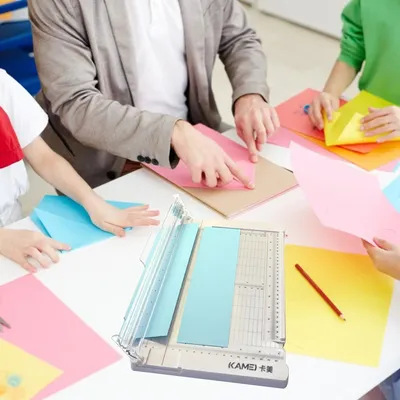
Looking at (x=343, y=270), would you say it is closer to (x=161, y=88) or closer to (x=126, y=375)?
(x=126, y=375)

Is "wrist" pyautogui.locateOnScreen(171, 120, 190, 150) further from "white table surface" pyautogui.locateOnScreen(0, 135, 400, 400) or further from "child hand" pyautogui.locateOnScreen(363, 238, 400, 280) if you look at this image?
"child hand" pyautogui.locateOnScreen(363, 238, 400, 280)

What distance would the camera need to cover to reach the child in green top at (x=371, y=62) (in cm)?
117

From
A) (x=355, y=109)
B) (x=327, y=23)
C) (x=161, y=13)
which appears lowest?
(x=327, y=23)

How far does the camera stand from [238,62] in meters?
1.36

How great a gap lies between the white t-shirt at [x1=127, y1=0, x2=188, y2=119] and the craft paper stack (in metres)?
0.26

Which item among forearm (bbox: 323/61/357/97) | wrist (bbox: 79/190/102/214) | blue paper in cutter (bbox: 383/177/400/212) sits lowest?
forearm (bbox: 323/61/357/97)

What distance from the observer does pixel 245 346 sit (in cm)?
73

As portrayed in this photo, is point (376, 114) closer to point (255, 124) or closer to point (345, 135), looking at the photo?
point (345, 135)

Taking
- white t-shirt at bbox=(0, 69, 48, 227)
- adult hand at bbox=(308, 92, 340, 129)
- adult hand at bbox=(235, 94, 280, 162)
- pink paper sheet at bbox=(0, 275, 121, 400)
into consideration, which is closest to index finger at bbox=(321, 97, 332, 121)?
adult hand at bbox=(308, 92, 340, 129)

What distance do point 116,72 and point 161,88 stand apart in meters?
0.13

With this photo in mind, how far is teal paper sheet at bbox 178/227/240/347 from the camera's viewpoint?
743 millimetres

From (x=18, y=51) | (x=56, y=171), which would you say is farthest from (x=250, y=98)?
(x=18, y=51)

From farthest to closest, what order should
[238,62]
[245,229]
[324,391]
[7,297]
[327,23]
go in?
[327,23] < [238,62] < [245,229] < [7,297] < [324,391]

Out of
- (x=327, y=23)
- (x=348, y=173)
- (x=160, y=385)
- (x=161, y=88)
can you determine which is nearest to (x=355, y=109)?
(x=348, y=173)
